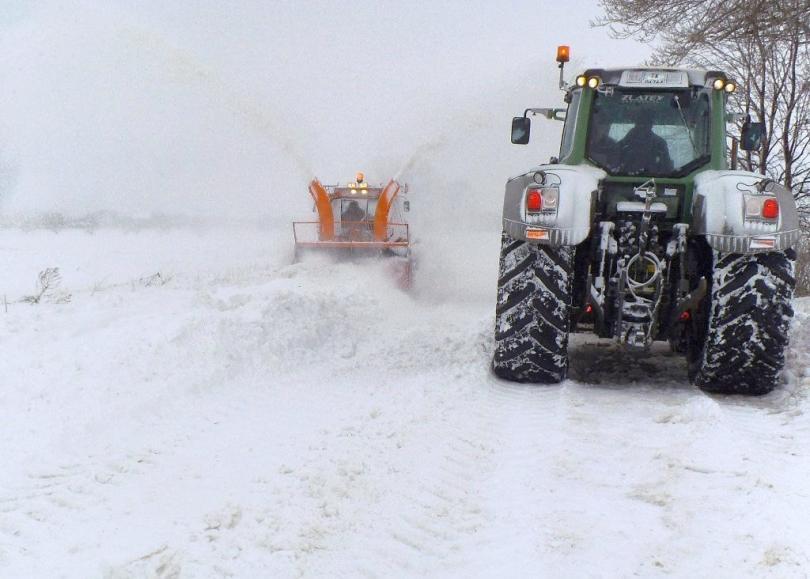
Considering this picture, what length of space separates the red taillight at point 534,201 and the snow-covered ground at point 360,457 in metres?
1.41

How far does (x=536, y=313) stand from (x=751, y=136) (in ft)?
10.1

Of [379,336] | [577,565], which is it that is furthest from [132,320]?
[577,565]

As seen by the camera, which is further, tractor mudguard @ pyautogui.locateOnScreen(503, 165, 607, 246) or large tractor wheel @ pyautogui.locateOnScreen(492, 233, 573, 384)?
large tractor wheel @ pyautogui.locateOnScreen(492, 233, 573, 384)

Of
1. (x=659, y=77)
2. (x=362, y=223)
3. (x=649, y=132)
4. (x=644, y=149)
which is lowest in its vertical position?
(x=362, y=223)

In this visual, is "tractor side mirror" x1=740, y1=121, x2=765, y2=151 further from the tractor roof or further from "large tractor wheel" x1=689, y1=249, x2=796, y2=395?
"large tractor wheel" x1=689, y1=249, x2=796, y2=395

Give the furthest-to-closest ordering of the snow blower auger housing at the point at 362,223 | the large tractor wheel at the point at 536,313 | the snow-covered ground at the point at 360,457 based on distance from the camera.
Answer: the snow blower auger housing at the point at 362,223 < the large tractor wheel at the point at 536,313 < the snow-covered ground at the point at 360,457

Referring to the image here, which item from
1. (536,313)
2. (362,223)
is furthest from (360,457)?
(362,223)

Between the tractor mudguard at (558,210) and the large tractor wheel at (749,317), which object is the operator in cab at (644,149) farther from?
the large tractor wheel at (749,317)

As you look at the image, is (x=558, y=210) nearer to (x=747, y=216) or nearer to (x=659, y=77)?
(x=747, y=216)

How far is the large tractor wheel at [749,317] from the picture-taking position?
16.7 ft

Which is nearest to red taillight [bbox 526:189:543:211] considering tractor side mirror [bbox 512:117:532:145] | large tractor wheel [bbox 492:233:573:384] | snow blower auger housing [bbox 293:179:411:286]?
large tractor wheel [bbox 492:233:573:384]

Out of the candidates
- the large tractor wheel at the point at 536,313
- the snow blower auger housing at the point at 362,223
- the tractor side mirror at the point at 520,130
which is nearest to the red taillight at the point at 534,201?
the large tractor wheel at the point at 536,313

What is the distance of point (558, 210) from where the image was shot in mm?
5230

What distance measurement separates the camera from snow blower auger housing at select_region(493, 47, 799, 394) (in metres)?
5.11
